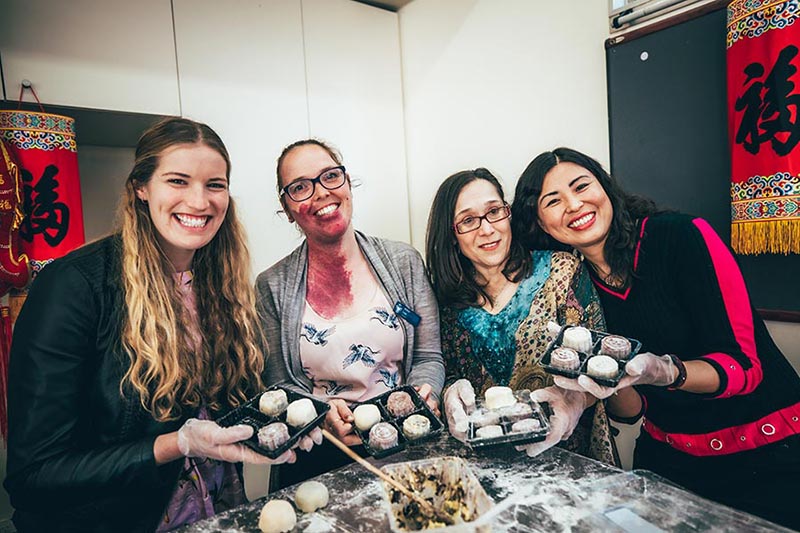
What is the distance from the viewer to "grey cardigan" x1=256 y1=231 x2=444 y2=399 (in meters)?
1.64

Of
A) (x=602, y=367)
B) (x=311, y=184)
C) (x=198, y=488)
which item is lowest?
(x=198, y=488)

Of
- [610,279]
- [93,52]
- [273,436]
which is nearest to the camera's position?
[273,436]

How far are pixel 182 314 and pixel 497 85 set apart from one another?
1977mm

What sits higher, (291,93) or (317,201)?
(291,93)

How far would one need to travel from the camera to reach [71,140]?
1.94 m

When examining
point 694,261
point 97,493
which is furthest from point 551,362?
point 97,493

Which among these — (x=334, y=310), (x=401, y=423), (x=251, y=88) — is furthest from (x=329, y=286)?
(x=251, y=88)

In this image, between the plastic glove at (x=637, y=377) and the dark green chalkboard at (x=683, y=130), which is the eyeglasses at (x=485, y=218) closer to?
the plastic glove at (x=637, y=377)

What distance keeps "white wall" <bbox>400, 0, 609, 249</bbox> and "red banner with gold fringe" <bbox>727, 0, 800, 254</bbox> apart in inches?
23.9

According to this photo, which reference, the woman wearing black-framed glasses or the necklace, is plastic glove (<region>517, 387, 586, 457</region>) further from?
the necklace

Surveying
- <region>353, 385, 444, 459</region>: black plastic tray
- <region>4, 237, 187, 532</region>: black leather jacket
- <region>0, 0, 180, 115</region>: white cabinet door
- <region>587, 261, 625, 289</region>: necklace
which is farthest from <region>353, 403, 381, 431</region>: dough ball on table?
<region>0, 0, 180, 115</region>: white cabinet door

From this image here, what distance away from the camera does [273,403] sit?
1253mm

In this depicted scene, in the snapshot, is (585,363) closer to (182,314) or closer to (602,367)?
(602,367)

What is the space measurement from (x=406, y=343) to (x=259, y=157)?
1.43m
